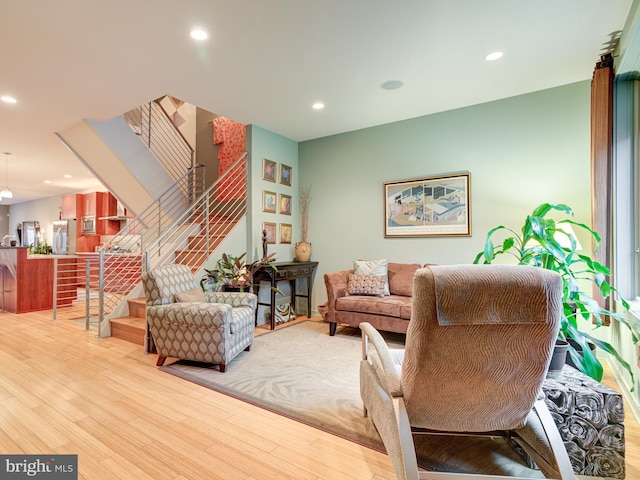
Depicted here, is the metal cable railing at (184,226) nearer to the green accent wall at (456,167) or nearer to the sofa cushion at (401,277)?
the green accent wall at (456,167)

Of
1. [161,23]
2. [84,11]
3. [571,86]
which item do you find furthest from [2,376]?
[571,86]

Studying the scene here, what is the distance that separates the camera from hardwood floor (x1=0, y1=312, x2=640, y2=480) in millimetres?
1577

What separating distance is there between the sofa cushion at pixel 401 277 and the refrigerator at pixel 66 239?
8681 mm

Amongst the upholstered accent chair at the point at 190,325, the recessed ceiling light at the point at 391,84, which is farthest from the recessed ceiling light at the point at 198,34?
the upholstered accent chair at the point at 190,325

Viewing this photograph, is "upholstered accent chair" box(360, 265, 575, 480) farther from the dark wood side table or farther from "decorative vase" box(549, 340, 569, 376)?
the dark wood side table

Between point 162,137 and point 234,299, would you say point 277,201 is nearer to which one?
point 234,299

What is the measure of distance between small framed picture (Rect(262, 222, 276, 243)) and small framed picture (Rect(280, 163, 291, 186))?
2.47 feet

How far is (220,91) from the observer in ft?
11.6

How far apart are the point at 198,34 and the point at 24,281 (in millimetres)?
5414

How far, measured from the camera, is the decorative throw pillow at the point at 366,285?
12.8ft

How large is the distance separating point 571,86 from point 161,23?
13.3 feet

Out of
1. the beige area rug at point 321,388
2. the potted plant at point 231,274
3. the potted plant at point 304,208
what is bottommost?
the beige area rug at point 321,388

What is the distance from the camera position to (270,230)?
4797 millimetres

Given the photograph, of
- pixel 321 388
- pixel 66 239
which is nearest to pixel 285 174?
pixel 321 388
